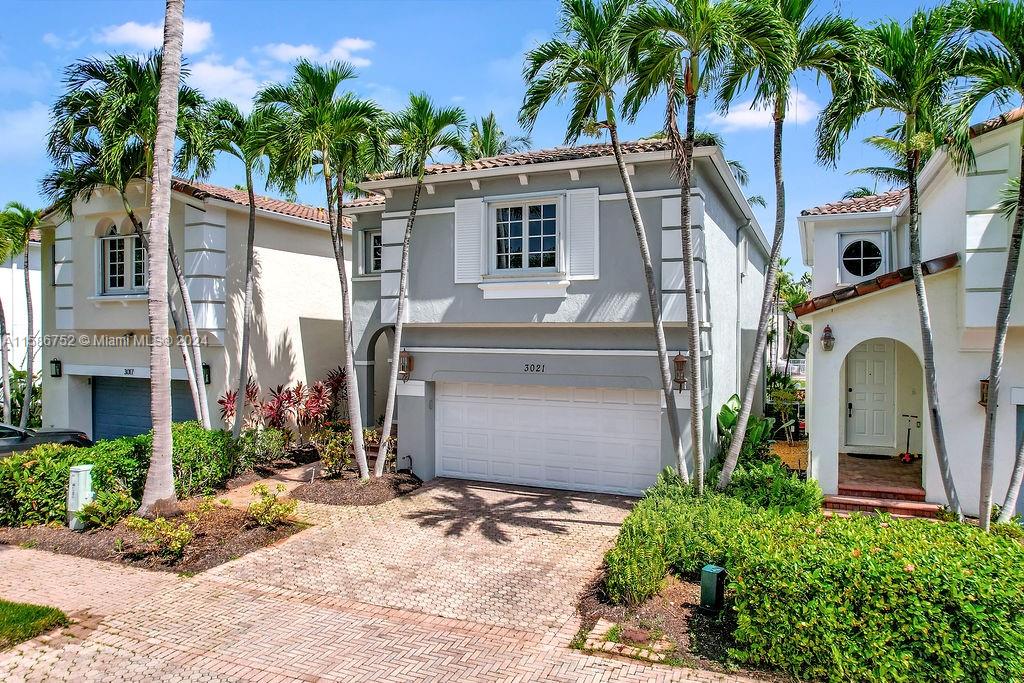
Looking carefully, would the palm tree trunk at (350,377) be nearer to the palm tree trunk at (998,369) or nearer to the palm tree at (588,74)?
the palm tree at (588,74)

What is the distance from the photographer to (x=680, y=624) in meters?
7.00

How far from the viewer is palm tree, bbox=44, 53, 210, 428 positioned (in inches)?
484

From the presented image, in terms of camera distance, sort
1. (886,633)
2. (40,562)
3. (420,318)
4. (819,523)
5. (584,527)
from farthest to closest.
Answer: (420,318) → (584,527) → (40,562) → (819,523) → (886,633)

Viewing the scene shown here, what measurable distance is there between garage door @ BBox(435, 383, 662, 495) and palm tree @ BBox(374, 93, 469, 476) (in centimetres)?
161

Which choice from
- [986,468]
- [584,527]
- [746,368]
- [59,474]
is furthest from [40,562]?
[746,368]

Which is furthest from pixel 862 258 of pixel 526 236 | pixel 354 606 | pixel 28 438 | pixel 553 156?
pixel 28 438

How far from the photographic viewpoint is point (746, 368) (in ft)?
58.6

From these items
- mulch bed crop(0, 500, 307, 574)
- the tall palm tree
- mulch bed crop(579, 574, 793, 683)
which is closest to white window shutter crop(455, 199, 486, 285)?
the tall palm tree

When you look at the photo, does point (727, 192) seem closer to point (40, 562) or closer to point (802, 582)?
point (802, 582)

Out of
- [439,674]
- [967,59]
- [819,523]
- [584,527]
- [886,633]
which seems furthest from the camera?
[584,527]

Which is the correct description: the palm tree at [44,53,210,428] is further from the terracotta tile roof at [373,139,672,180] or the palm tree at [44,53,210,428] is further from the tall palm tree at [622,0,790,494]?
the tall palm tree at [622,0,790,494]

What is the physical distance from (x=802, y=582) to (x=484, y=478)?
27.0 ft

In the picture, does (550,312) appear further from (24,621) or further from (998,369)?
A: (24,621)

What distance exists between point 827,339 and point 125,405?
1746 cm
